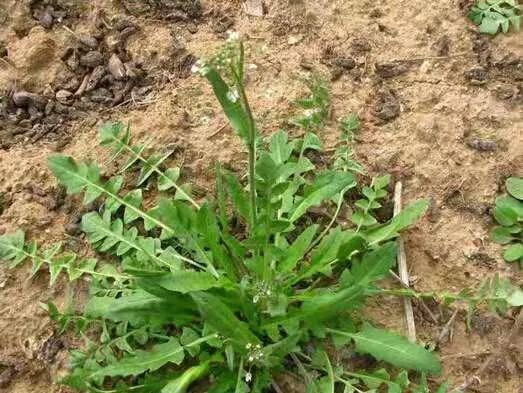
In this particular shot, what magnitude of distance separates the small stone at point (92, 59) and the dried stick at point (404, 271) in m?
1.36

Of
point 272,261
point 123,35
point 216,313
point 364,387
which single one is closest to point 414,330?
point 364,387

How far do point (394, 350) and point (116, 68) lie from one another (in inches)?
64.4

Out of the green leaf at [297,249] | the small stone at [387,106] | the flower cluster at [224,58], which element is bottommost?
the green leaf at [297,249]

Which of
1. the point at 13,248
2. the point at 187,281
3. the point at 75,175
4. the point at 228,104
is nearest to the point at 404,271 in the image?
the point at 187,281

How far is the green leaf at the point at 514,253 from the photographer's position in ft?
8.82

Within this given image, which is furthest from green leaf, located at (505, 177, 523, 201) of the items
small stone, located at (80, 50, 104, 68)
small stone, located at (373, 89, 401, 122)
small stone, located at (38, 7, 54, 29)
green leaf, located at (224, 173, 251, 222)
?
small stone, located at (38, 7, 54, 29)

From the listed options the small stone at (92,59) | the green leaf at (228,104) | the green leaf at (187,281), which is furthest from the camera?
the small stone at (92,59)

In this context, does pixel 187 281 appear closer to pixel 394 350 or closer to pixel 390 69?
pixel 394 350

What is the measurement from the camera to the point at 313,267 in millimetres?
2514

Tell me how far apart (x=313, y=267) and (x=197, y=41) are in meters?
1.22

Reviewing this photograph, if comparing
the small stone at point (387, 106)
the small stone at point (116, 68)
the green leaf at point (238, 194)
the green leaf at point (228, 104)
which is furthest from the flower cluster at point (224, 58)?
the small stone at point (116, 68)

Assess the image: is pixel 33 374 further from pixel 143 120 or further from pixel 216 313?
pixel 143 120

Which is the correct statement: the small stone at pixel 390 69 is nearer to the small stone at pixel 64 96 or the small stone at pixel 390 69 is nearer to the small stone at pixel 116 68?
the small stone at pixel 116 68

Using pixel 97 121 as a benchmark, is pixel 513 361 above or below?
below
